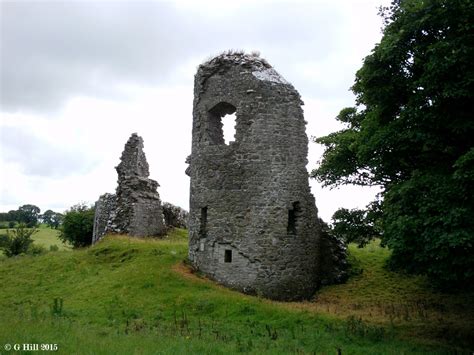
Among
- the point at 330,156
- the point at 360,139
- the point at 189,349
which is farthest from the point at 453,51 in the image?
the point at 189,349

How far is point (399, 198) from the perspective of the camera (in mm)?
11133

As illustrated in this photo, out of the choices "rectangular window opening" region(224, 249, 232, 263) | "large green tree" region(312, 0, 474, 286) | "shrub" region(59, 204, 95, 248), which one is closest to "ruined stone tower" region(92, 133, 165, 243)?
"shrub" region(59, 204, 95, 248)

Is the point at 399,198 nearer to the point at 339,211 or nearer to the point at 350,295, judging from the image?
the point at 339,211

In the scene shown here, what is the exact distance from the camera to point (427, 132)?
10.7 metres

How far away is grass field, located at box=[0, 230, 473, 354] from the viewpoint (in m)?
9.71

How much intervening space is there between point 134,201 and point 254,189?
34.1 feet

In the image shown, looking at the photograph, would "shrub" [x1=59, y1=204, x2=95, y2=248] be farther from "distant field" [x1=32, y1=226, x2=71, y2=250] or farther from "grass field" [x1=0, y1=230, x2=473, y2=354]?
"grass field" [x1=0, y1=230, x2=473, y2=354]

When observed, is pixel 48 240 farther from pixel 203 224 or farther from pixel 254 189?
pixel 254 189

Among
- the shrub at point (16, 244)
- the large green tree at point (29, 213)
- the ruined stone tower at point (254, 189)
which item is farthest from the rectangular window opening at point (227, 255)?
the large green tree at point (29, 213)

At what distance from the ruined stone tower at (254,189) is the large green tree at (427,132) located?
15.0 feet

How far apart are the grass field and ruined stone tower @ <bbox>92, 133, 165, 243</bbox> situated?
347 centimetres

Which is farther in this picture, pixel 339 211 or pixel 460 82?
pixel 339 211

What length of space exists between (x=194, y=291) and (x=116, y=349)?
22.7ft

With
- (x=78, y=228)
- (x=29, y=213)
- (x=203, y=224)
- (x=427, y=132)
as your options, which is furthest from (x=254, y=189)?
(x=29, y=213)
